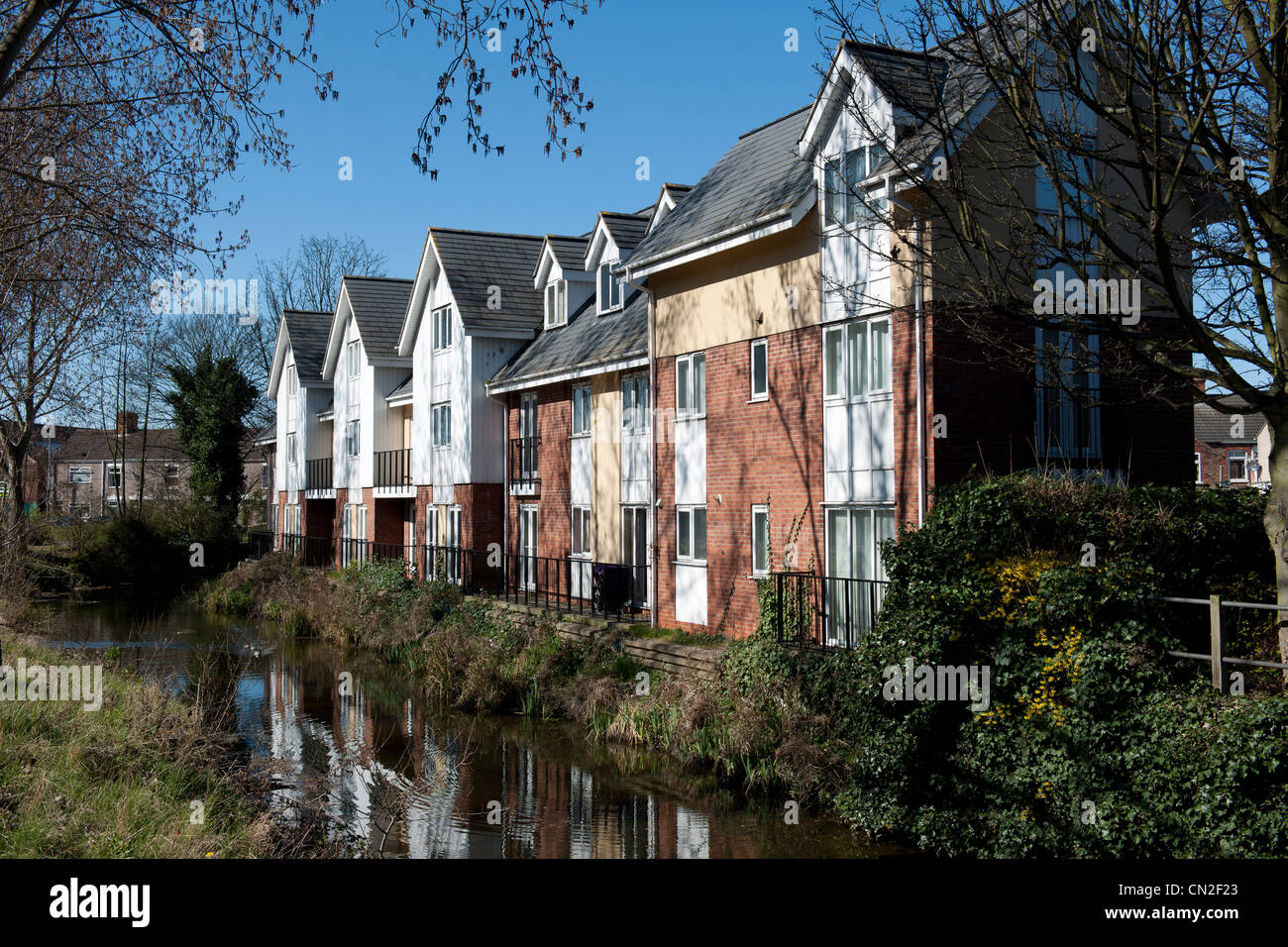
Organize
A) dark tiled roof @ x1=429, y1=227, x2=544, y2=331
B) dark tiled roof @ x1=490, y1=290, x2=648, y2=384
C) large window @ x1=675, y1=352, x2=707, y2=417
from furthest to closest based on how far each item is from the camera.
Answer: dark tiled roof @ x1=429, y1=227, x2=544, y2=331 → dark tiled roof @ x1=490, y1=290, x2=648, y2=384 → large window @ x1=675, y1=352, x2=707, y2=417

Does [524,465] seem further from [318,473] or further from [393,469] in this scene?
[318,473]

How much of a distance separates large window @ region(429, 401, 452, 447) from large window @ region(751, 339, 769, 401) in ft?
43.3

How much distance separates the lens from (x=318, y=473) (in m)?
39.1

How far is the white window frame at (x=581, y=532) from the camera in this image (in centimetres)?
2327

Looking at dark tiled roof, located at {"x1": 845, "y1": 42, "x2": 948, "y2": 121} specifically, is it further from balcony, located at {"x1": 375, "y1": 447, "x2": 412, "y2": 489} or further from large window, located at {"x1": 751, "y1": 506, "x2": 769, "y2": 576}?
balcony, located at {"x1": 375, "y1": 447, "x2": 412, "y2": 489}

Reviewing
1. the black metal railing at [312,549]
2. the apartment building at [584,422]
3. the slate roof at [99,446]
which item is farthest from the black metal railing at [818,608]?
the slate roof at [99,446]

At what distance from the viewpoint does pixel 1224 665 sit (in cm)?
950

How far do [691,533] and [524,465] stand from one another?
331 inches

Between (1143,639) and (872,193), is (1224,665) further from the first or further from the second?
(872,193)

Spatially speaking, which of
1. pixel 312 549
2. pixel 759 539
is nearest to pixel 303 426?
pixel 312 549

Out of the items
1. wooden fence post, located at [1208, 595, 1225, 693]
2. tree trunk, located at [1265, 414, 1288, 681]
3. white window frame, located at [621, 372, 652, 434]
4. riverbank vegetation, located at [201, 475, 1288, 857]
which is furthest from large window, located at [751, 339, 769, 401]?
wooden fence post, located at [1208, 595, 1225, 693]

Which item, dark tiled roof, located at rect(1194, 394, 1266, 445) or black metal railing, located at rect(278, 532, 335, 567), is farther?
dark tiled roof, located at rect(1194, 394, 1266, 445)

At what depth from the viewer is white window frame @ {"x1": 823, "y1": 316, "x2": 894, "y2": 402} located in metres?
14.5
